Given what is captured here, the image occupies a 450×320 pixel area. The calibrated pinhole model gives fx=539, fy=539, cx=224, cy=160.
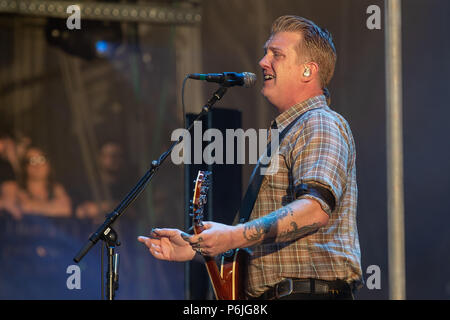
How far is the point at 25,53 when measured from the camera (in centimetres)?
458

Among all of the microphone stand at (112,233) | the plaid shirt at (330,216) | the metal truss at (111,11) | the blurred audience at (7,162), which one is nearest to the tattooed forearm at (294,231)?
the plaid shirt at (330,216)

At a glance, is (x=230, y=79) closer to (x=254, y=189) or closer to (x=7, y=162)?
(x=254, y=189)

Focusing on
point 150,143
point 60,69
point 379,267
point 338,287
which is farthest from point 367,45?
point 60,69

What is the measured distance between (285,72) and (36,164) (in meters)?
2.97

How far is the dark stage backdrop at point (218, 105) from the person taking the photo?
371 cm

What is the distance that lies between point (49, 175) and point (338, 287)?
3200 mm

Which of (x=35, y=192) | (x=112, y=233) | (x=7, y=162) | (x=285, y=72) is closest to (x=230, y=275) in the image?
(x=112, y=233)

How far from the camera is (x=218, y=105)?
405 cm

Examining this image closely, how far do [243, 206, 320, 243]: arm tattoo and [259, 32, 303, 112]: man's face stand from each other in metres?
0.65

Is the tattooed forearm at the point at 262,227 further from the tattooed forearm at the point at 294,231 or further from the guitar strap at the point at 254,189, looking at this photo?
the guitar strap at the point at 254,189

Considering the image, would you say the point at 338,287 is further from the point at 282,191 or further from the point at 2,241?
the point at 2,241

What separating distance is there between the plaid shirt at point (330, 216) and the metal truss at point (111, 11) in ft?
9.24

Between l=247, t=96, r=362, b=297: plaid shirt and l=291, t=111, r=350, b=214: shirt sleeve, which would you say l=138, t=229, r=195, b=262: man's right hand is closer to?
l=247, t=96, r=362, b=297: plaid shirt

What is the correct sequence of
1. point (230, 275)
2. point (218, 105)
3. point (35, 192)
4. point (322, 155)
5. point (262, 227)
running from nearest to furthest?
point (262, 227) < point (322, 155) < point (230, 275) < point (218, 105) < point (35, 192)
